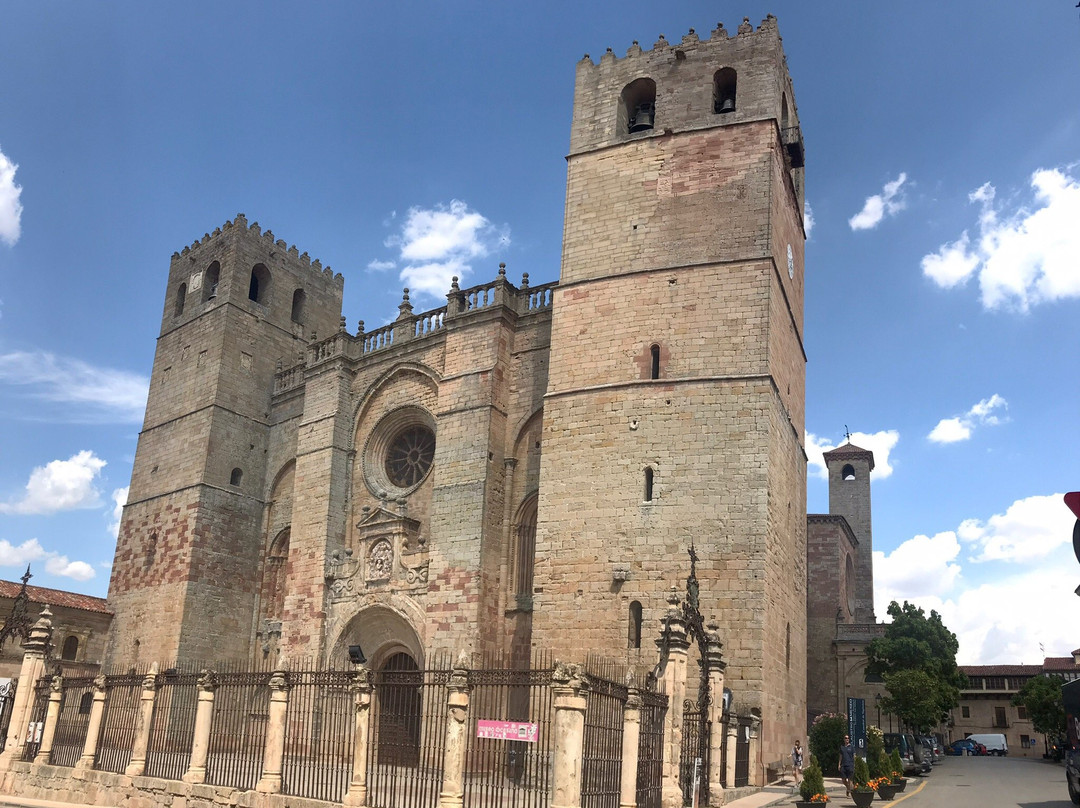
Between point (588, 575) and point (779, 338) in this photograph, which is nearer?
point (588, 575)

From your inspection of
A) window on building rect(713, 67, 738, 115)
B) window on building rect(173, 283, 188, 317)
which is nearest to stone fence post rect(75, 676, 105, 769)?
window on building rect(173, 283, 188, 317)

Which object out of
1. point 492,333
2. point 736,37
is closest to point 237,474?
point 492,333

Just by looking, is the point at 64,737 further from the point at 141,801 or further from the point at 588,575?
the point at 588,575

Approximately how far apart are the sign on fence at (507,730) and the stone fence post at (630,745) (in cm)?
104

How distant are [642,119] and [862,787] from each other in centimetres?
1290

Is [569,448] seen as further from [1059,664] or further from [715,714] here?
[1059,664]

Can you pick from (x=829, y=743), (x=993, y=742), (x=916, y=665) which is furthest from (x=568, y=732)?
(x=993, y=742)

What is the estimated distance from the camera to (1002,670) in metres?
48.1

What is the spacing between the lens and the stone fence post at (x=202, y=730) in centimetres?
1201

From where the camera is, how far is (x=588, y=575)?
602 inches

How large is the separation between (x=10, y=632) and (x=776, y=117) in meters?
17.2

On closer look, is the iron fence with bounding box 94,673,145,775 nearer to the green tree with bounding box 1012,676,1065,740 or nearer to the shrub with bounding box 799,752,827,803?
the shrub with bounding box 799,752,827,803

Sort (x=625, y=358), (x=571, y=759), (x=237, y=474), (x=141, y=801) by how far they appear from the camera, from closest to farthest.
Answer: (x=571, y=759), (x=141, y=801), (x=625, y=358), (x=237, y=474)

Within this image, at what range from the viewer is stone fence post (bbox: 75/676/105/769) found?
13.6m
